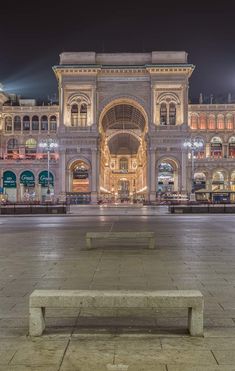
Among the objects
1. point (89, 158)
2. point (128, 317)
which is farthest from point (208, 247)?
point (89, 158)

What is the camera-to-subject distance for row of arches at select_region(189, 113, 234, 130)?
91.4 meters

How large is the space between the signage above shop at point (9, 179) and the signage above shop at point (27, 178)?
4.83 ft

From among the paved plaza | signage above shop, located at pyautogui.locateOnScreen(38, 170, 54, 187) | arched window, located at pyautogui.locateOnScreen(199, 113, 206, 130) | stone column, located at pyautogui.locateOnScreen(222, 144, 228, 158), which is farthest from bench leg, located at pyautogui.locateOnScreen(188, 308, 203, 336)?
arched window, located at pyautogui.locateOnScreen(199, 113, 206, 130)

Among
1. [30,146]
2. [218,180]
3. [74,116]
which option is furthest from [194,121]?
[30,146]

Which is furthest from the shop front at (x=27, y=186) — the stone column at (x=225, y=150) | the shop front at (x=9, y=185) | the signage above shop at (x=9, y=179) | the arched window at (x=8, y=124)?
the stone column at (x=225, y=150)

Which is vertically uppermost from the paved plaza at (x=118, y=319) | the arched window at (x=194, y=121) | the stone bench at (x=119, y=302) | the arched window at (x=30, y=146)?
the arched window at (x=194, y=121)

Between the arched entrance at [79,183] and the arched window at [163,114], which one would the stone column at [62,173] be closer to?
the arched entrance at [79,183]

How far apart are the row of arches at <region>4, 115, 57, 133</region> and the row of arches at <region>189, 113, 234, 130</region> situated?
2935 cm

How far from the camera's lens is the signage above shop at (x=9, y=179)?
3179 inches

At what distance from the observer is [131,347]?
209 inches

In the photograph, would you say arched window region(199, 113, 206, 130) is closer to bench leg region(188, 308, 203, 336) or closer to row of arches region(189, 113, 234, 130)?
row of arches region(189, 113, 234, 130)

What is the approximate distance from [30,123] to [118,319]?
300 feet

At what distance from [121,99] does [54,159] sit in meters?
18.5

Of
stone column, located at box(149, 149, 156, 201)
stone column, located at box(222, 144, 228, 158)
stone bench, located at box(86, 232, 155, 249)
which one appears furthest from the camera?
stone column, located at box(222, 144, 228, 158)
